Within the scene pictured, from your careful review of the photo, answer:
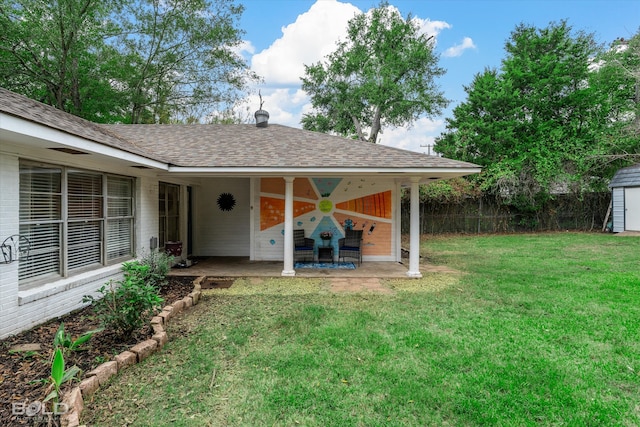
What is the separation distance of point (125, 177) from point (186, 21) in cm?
1340

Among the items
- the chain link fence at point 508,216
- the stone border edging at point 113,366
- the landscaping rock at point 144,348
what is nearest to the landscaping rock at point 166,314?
the stone border edging at point 113,366

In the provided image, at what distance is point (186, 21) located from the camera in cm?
1595

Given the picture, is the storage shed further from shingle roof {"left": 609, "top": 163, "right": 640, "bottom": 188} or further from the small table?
the small table

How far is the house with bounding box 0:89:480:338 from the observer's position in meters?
3.92

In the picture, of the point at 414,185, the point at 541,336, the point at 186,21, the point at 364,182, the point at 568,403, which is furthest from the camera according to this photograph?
the point at 186,21

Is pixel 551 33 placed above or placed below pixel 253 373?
above

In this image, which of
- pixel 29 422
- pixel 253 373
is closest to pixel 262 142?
pixel 253 373

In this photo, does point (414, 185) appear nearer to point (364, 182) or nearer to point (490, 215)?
point (364, 182)

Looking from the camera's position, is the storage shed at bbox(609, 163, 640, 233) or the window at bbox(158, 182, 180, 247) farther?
the storage shed at bbox(609, 163, 640, 233)

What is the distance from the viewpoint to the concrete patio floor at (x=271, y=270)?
7.27 metres

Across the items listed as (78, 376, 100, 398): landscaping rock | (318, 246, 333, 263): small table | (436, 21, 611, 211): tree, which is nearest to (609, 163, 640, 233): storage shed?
(436, 21, 611, 211): tree

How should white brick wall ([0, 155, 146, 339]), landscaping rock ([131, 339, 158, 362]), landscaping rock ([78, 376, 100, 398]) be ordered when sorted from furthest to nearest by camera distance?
white brick wall ([0, 155, 146, 339]) < landscaping rock ([131, 339, 158, 362]) < landscaping rock ([78, 376, 100, 398])

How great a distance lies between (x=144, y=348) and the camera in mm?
3420

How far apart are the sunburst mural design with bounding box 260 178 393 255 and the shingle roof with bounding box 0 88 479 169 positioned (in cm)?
119
